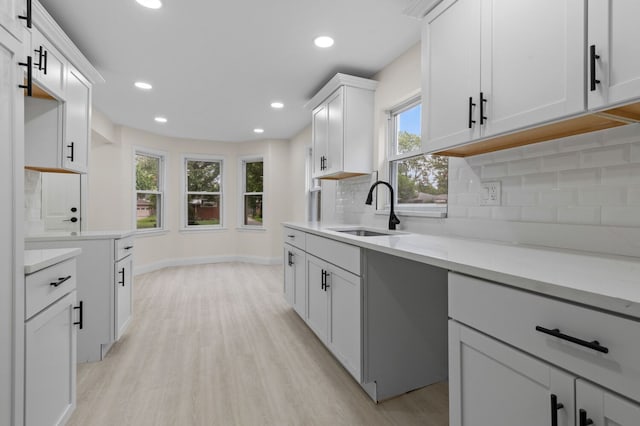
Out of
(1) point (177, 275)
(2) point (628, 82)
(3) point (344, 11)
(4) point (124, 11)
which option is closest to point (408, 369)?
(2) point (628, 82)

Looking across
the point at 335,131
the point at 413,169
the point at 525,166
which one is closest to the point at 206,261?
the point at 335,131

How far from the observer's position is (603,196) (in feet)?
4.20

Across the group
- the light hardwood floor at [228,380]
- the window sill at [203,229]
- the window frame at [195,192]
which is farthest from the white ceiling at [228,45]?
the window sill at [203,229]

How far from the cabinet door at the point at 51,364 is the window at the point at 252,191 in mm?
4726

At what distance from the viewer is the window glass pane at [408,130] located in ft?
8.58

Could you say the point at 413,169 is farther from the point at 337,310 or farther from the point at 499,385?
the point at 499,385

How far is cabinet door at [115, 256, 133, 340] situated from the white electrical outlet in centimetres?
262

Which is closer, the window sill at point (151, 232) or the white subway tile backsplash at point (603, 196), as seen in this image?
the white subway tile backsplash at point (603, 196)

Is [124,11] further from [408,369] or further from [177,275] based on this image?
[177,275]

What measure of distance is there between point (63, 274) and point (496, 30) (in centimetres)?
229

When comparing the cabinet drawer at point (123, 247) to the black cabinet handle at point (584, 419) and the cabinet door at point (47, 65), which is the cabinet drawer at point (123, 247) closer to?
Answer: the cabinet door at point (47, 65)

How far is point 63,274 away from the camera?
1.45 metres

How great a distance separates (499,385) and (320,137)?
2930mm

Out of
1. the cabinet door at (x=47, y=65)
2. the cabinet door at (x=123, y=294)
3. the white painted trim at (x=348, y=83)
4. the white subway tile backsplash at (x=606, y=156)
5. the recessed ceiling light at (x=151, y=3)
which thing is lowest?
the cabinet door at (x=123, y=294)
